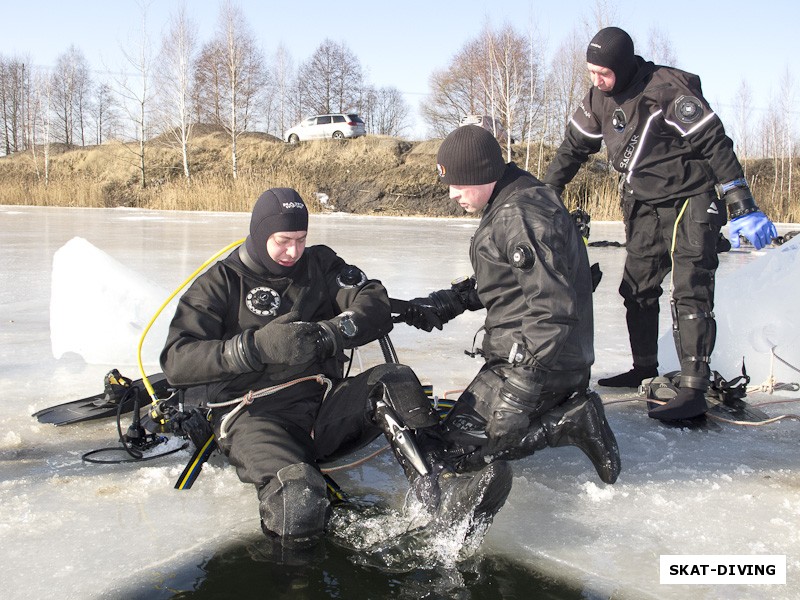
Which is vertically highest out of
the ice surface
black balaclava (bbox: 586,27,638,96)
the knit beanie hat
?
black balaclava (bbox: 586,27,638,96)

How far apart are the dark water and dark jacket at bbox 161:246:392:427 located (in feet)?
1.95

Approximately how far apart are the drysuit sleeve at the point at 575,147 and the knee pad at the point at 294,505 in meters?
2.05

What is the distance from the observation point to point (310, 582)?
6.27 ft

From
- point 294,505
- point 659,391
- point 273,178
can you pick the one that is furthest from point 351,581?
point 273,178

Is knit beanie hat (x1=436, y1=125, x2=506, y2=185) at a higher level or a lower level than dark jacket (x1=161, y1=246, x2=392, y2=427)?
higher

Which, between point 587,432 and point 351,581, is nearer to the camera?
point 351,581

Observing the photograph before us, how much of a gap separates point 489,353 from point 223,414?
35.2 inches

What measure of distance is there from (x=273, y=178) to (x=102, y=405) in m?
23.5

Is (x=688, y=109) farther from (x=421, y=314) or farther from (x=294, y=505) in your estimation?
(x=294, y=505)

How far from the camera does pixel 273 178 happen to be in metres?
26.0

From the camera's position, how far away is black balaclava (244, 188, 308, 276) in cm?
248

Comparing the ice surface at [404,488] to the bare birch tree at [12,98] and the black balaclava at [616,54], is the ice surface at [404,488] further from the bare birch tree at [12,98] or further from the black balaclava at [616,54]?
the bare birch tree at [12,98]

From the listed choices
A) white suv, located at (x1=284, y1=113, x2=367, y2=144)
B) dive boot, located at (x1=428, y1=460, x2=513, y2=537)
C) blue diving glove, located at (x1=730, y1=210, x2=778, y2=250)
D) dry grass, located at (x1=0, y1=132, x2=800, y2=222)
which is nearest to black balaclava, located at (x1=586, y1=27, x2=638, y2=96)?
blue diving glove, located at (x1=730, y1=210, x2=778, y2=250)

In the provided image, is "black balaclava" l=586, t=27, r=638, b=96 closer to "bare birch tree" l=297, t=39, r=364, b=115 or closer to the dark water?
the dark water
